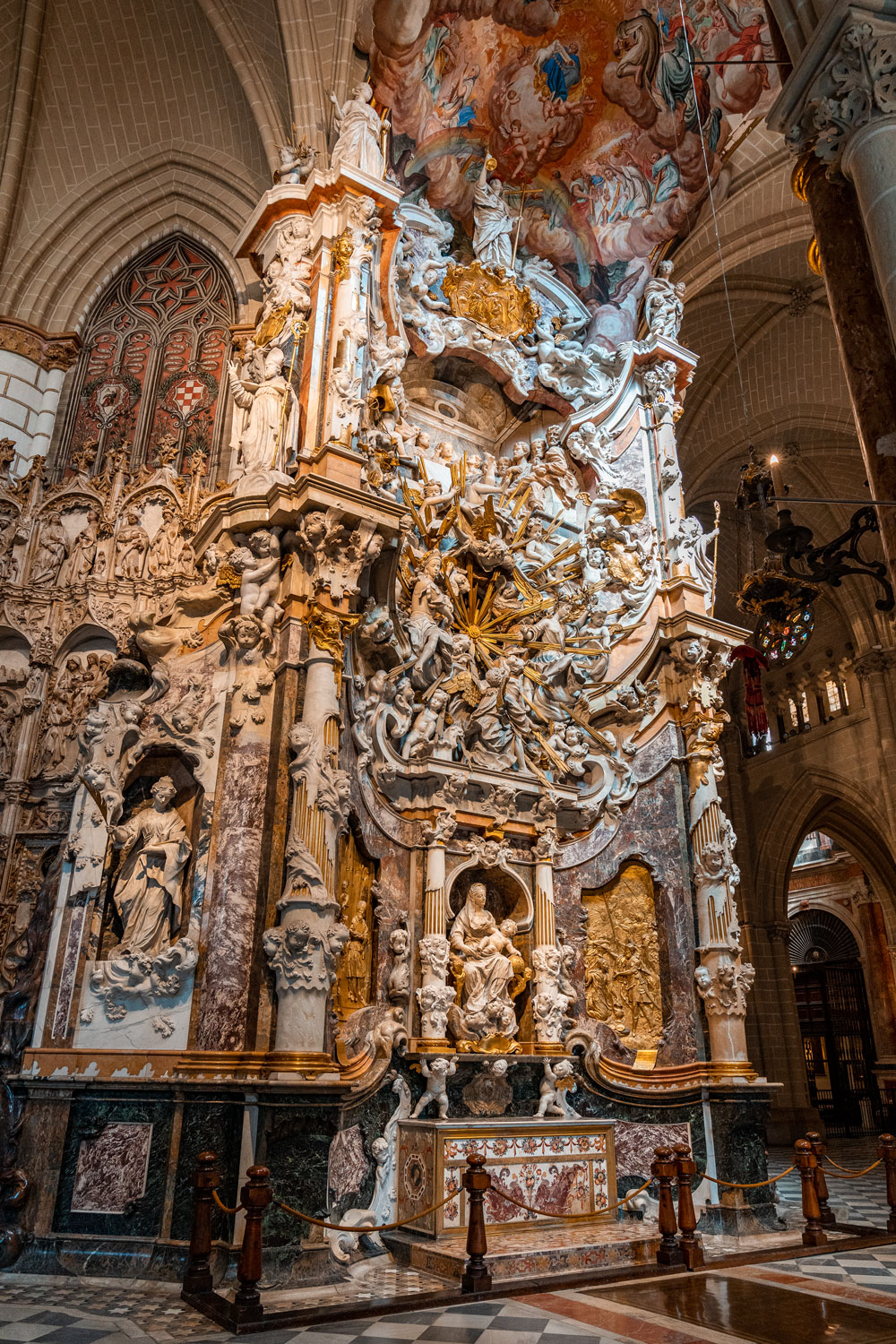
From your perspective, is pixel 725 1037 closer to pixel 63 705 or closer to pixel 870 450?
pixel 870 450

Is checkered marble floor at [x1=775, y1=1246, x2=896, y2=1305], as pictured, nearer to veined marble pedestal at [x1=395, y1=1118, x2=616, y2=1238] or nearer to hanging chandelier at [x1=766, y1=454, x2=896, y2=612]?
veined marble pedestal at [x1=395, y1=1118, x2=616, y2=1238]

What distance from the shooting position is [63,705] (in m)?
9.19

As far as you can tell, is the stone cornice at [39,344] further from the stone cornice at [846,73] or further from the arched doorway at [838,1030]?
the arched doorway at [838,1030]

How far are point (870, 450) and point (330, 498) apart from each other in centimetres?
432

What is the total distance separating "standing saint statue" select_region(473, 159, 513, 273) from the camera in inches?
496

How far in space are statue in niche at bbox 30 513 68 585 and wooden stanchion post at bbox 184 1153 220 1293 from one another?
19.1 ft

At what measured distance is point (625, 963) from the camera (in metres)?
10.6

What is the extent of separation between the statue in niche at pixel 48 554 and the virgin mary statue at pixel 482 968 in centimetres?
518

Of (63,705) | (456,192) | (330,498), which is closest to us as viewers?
(330,498)

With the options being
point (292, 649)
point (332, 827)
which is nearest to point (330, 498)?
point (292, 649)

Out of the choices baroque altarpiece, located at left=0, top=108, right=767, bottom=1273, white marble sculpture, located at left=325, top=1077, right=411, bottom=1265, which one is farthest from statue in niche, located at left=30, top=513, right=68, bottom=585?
white marble sculpture, located at left=325, top=1077, right=411, bottom=1265

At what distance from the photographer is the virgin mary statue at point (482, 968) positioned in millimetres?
9086

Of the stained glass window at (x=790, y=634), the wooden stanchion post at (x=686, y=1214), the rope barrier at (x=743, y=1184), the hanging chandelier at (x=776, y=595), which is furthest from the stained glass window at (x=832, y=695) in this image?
the wooden stanchion post at (x=686, y=1214)

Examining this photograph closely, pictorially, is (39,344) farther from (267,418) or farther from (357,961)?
(357,961)
